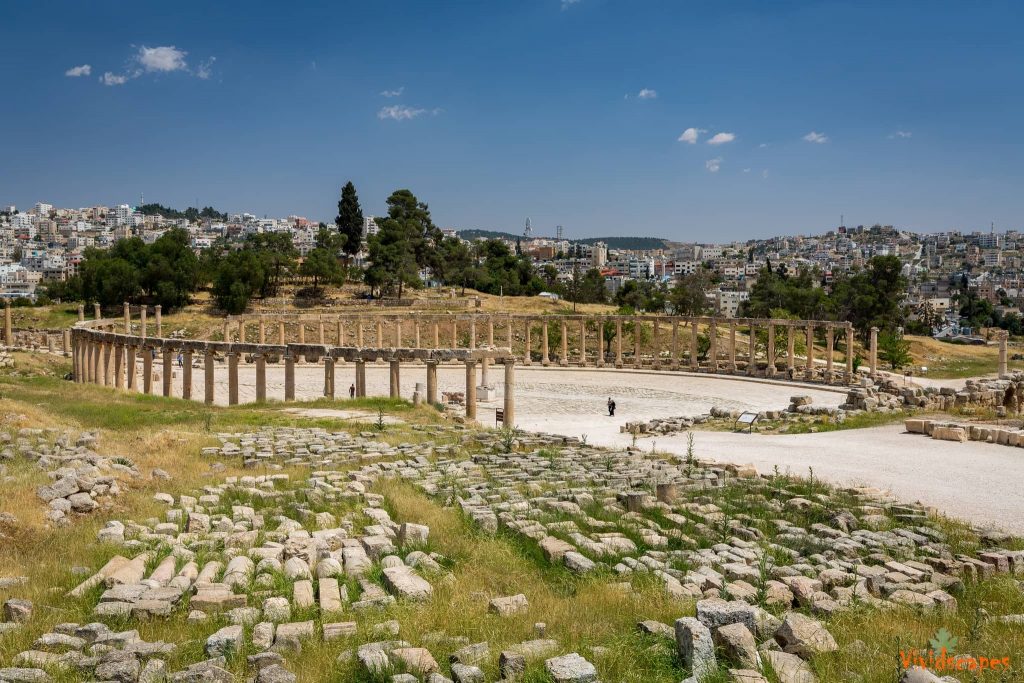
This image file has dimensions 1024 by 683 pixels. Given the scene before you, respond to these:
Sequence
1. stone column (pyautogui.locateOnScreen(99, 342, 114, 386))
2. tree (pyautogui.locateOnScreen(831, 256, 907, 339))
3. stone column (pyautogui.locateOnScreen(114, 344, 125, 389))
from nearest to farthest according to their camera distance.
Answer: stone column (pyautogui.locateOnScreen(114, 344, 125, 389)) < stone column (pyautogui.locateOnScreen(99, 342, 114, 386)) < tree (pyautogui.locateOnScreen(831, 256, 907, 339))

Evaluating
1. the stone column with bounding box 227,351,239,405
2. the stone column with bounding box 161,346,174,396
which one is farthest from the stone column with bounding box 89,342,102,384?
the stone column with bounding box 227,351,239,405

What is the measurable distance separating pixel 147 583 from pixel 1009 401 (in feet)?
116

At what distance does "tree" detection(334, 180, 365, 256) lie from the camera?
357ft

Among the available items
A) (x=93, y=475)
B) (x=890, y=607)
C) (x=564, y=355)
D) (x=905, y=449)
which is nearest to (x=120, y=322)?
(x=564, y=355)

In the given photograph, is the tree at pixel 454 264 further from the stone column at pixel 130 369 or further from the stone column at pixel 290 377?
the stone column at pixel 290 377

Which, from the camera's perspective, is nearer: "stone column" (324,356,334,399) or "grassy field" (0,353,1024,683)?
"grassy field" (0,353,1024,683)

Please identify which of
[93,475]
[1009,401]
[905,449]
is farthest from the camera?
[1009,401]

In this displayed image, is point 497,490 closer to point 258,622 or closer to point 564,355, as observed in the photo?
point 258,622

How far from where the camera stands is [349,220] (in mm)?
108812

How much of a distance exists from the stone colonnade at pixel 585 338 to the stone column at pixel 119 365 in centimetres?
1410

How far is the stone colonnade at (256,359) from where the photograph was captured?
29.5 meters

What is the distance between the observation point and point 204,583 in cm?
997

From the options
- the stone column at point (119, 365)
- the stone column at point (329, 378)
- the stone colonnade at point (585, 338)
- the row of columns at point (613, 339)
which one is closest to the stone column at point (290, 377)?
the stone column at point (329, 378)

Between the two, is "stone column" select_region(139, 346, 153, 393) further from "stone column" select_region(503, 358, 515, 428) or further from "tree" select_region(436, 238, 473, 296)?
"tree" select_region(436, 238, 473, 296)
